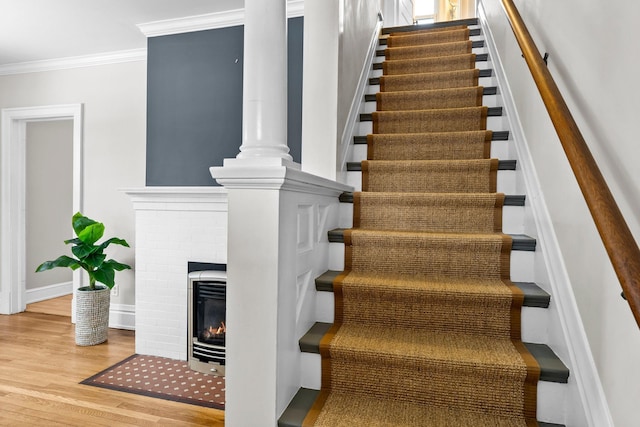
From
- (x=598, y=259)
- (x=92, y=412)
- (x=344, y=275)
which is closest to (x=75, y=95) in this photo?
(x=92, y=412)

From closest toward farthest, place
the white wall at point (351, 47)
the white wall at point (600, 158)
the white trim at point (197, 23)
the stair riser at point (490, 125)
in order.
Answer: the white wall at point (600, 158)
the white wall at point (351, 47)
the stair riser at point (490, 125)
the white trim at point (197, 23)

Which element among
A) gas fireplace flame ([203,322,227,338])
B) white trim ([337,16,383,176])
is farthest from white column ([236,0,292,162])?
gas fireplace flame ([203,322,227,338])

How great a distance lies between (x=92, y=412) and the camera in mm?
2406

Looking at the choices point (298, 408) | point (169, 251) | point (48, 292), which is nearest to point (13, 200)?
point (48, 292)

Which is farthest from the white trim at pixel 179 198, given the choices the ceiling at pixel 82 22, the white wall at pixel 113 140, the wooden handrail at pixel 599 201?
the wooden handrail at pixel 599 201

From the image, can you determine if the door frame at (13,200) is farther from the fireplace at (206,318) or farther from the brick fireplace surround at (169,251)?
the fireplace at (206,318)

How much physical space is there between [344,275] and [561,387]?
897 mm

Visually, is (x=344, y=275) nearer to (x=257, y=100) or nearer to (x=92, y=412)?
(x=257, y=100)

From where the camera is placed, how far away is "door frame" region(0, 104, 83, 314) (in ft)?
15.0

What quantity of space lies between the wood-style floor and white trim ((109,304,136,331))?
18cm

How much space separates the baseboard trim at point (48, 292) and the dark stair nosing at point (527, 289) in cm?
460

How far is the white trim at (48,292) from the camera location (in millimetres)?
4902

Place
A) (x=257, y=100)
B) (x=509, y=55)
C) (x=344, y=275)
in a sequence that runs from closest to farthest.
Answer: (x=257, y=100), (x=344, y=275), (x=509, y=55)

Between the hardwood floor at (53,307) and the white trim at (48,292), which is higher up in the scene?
the white trim at (48,292)
